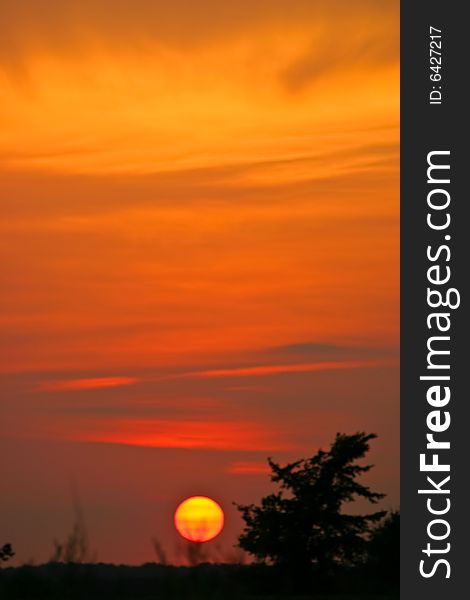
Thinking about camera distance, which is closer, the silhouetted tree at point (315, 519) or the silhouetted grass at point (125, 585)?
the silhouetted grass at point (125, 585)

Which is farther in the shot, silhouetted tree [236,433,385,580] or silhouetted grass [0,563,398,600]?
silhouetted tree [236,433,385,580]

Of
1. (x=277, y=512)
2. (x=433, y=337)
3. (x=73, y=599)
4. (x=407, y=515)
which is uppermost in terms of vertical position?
(x=277, y=512)

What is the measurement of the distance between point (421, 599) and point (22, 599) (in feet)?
21.0

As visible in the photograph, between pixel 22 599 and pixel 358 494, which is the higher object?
pixel 358 494

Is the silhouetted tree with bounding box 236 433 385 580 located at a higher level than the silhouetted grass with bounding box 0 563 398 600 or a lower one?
higher

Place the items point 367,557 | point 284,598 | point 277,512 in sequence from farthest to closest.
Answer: point 277,512, point 367,557, point 284,598

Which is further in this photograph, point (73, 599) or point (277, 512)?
point (277, 512)

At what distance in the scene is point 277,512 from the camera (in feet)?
146

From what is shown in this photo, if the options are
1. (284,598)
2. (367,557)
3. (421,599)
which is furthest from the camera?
(367,557)

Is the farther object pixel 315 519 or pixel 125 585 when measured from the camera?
pixel 315 519

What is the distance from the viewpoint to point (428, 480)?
22.2m

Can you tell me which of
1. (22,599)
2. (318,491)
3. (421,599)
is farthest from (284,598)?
(318,491)

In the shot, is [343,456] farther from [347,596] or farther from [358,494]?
[347,596]

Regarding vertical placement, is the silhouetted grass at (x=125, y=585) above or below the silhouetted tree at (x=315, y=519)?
below
